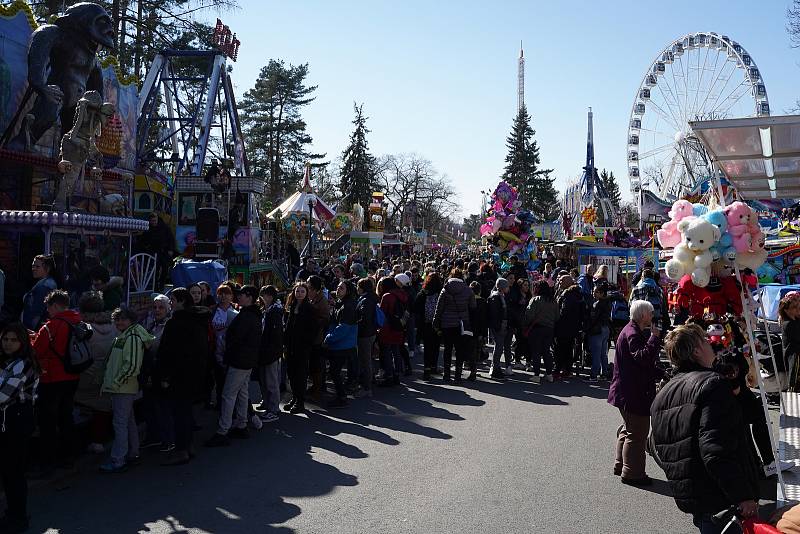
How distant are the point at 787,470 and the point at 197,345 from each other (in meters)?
5.09

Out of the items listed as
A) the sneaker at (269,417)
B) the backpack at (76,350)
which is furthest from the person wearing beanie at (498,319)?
the backpack at (76,350)

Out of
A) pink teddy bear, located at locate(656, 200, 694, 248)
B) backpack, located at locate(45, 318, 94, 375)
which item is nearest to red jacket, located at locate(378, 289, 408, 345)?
backpack, located at locate(45, 318, 94, 375)

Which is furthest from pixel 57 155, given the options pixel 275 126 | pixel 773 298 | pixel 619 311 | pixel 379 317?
pixel 275 126

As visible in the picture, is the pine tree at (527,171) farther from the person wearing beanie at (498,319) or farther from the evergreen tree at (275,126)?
the person wearing beanie at (498,319)

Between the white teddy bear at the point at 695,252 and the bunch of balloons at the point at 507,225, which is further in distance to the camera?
the bunch of balloons at the point at 507,225

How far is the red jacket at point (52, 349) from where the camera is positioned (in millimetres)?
5539

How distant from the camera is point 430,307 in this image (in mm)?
11539

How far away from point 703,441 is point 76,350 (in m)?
4.82

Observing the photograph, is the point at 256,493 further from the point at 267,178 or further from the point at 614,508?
the point at 267,178

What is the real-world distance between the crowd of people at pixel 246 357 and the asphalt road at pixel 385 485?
13.2 inches

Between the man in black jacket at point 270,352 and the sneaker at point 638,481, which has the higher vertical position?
the man in black jacket at point 270,352

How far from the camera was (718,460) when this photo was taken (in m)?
3.26

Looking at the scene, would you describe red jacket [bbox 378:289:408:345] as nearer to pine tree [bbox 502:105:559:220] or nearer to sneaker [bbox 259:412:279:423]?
Answer: sneaker [bbox 259:412:279:423]

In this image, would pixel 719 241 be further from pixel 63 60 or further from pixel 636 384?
pixel 63 60
